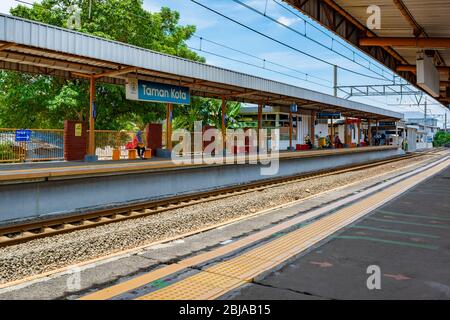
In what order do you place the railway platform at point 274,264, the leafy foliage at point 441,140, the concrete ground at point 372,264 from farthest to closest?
1. the leafy foliage at point 441,140
2. the railway platform at point 274,264
3. the concrete ground at point 372,264

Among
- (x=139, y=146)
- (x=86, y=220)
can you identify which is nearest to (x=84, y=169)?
(x=86, y=220)

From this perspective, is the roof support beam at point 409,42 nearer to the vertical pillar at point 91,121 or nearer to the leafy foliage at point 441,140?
the vertical pillar at point 91,121

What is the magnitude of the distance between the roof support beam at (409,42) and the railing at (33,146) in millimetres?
14055

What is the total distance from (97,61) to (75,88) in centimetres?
1416

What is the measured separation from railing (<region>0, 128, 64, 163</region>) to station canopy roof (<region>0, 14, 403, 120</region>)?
142 inches

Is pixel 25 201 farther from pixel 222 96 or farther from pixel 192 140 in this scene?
pixel 192 140

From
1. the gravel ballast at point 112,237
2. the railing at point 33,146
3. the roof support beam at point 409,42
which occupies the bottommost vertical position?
the gravel ballast at point 112,237

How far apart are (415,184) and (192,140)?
17.4 metres

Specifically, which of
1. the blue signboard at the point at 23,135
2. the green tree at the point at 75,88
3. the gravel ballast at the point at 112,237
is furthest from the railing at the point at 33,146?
the gravel ballast at the point at 112,237

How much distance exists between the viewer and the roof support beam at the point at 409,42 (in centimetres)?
1257

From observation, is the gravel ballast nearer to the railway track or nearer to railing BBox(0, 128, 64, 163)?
the railway track

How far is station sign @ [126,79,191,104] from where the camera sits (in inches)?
607
